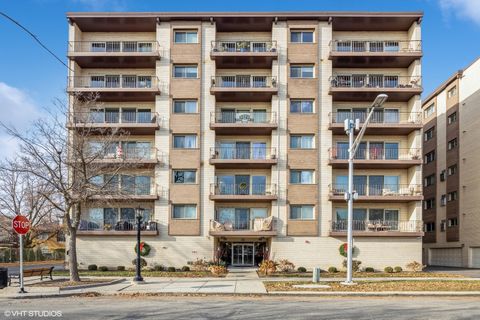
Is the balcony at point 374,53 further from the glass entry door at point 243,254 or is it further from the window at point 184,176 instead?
the glass entry door at point 243,254

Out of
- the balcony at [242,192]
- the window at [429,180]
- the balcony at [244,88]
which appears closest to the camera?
the balcony at [242,192]

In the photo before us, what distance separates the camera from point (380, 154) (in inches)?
1416

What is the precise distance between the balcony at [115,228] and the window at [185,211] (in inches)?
72.8

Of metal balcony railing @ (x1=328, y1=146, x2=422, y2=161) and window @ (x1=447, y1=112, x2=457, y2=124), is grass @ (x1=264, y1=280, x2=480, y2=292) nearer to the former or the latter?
metal balcony railing @ (x1=328, y1=146, x2=422, y2=161)

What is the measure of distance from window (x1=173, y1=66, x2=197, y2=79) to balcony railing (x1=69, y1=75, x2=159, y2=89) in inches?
70.5

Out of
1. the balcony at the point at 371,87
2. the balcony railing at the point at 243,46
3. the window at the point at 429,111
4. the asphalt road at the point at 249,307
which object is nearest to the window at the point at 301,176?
the balcony at the point at 371,87

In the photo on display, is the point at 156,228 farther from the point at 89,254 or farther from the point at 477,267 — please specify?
the point at 477,267

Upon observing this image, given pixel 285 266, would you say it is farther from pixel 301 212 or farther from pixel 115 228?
pixel 115 228

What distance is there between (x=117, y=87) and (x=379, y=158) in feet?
70.9

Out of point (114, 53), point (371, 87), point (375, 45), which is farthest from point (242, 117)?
point (375, 45)

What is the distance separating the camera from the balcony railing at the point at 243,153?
1405 inches

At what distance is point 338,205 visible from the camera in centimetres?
3566

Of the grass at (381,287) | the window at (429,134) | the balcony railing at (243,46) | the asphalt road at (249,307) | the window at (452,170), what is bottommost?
the grass at (381,287)

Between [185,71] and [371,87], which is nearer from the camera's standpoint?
[371,87]
